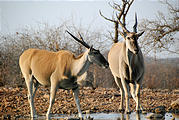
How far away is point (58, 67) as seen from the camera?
8094mm

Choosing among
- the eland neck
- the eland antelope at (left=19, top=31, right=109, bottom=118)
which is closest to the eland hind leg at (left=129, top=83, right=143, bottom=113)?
the eland antelope at (left=19, top=31, right=109, bottom=118)

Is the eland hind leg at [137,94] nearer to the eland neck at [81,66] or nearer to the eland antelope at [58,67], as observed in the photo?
the eland antelope at [58,67]

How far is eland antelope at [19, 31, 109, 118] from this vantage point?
7.90 m

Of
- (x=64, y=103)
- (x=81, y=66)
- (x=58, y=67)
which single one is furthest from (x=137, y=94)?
(x=64, y=103)

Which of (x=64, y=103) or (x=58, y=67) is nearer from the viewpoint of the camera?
(x=58, y=67)

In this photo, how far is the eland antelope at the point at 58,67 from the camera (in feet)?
25.9

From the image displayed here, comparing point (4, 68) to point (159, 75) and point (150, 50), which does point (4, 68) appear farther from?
point (159, 75)

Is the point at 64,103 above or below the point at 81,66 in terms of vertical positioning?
below

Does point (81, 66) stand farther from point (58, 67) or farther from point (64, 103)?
point (64, 103)

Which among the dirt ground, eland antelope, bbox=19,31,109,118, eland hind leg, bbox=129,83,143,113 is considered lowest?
the dirt ground

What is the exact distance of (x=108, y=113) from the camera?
29.2 ft

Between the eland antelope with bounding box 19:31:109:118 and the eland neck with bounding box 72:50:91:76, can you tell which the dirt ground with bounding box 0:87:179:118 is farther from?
the eland neck with bounding box 72:50:91:76

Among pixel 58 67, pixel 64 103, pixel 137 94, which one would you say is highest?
pixel 58 67

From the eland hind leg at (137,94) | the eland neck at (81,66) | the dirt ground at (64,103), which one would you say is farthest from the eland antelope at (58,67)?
the eland hind leg at (137,94)
